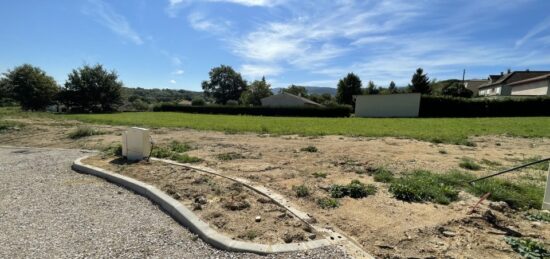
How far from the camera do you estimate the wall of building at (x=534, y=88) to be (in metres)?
39.2

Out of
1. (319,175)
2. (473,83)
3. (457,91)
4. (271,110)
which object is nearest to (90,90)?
(271,110)

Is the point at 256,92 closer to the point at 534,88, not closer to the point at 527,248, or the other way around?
the point at 534,88

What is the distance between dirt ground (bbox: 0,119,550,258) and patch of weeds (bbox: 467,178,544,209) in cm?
32

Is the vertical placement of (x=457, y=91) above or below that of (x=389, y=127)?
above

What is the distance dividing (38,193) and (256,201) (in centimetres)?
355

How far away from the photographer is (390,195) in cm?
434

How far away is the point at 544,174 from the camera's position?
563 cm

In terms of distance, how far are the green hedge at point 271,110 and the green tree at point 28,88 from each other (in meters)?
14.6

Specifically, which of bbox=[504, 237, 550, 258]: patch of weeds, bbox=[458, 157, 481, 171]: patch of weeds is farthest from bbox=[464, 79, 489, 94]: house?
bbox=[504, 237, 550, 258]: patch of weeds

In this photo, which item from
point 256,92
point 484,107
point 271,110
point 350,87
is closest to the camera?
point 484,107

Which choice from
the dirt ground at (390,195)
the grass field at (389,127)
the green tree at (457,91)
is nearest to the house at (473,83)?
the green tree at (457,91)

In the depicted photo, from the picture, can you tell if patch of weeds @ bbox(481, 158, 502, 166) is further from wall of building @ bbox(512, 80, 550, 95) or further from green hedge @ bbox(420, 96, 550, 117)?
wall of building @ bbox(512, 80, 550, 95)

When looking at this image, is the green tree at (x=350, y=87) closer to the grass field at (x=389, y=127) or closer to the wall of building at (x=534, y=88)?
the wall of building at (x=534, y=88)

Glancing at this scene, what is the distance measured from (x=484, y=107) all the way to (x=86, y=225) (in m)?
35.7
